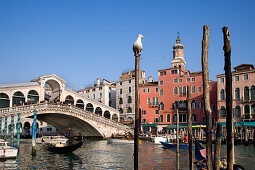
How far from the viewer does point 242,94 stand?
32750mm

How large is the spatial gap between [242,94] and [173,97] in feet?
30.4

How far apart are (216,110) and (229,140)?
30026 millimetres

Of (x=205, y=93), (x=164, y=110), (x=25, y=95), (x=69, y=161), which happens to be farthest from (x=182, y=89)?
(x=205, y=93)

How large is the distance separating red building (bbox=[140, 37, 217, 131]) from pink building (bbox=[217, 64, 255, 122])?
1774 mm

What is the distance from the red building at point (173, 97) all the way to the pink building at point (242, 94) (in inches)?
69.9

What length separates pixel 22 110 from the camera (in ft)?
90.0

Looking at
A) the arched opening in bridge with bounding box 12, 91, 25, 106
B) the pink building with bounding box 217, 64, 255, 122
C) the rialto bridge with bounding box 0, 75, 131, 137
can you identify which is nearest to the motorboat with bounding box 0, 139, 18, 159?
the rialto bridge with bounding box 0, 75, 131, 137

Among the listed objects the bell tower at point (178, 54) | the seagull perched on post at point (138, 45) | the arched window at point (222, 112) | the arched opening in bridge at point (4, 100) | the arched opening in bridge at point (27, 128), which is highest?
the bell tower at point (178, 54)

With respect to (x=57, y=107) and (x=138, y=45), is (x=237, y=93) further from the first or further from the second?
(x=138, y=45)

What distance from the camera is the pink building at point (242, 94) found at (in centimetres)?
3212

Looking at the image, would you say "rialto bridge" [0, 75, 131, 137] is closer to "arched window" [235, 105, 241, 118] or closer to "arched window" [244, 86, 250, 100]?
"arched window" [235, 105, 241, 118]

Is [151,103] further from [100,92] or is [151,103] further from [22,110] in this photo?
[22,110]

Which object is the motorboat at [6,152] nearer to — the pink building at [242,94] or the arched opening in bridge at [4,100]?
the arched opening in bridge at [4,100]

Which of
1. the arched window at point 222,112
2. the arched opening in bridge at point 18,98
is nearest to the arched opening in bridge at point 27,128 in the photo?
the arched opening in bridge at point 18,98
